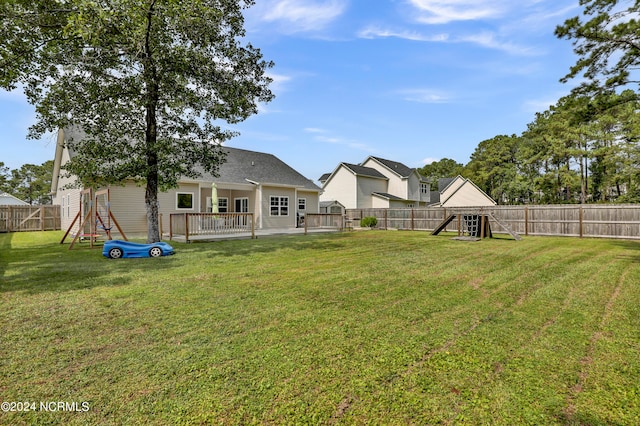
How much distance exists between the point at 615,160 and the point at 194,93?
3114cm

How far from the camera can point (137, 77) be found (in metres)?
9.66

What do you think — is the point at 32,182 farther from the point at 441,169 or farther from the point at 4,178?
the point at 441,169

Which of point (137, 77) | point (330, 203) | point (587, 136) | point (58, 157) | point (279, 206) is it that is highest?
point (587, 136)

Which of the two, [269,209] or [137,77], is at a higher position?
[137,77]

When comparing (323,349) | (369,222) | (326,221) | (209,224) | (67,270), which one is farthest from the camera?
(369,222)

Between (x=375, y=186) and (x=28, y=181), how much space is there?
165 ft

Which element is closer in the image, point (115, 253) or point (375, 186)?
point (115, 253)

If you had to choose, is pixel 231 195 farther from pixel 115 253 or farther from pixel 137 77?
pixel 115 253

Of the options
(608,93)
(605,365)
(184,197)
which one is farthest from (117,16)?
(608,93)

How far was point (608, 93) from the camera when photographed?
9086 millimetres

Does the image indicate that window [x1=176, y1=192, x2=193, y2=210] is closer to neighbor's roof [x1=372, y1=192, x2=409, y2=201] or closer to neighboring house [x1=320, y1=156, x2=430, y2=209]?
neighboring house [x1=320, y1=156, x2=430, y2=209]

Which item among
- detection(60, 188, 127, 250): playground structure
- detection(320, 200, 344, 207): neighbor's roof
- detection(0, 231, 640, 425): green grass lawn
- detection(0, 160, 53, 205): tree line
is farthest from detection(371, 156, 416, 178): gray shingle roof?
detection(0, 160, 53, 205): tree line

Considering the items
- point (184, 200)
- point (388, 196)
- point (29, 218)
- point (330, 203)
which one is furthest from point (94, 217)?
point (388, 196)

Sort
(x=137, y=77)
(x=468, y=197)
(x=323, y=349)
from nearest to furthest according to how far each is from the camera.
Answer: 1. (x=323, y=349)
2. (x=137, y=77)
3. (x=468, y=197)
